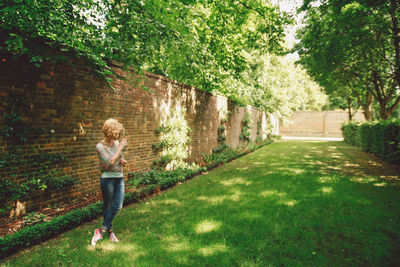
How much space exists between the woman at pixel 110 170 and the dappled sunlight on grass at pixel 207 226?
1290 mm

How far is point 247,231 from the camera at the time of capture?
12.1 feet

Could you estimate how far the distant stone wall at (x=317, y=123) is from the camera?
37188 mm

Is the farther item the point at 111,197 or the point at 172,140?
the point at 172,140

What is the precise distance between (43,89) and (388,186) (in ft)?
29.5

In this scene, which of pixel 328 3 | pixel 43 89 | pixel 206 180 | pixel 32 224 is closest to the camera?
pixel 32 224

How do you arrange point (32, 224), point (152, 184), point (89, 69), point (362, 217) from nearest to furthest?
1. point (32, 224)
2. point (362, 217)
3. point (89, 69)
4. point (152, 184)

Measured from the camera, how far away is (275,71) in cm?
2639

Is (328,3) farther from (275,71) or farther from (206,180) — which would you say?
(275,71)

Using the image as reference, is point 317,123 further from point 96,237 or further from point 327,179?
point 96,237

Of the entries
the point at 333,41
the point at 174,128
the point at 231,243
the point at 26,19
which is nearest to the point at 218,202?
the point at 231,243

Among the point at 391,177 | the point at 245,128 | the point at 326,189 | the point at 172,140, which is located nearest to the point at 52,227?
the point at 172,140

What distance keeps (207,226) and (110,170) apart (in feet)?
6.20

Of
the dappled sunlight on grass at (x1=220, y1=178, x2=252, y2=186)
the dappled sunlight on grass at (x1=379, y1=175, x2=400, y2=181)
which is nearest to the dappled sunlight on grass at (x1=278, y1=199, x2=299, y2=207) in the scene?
the dappled sunlight on grass at (x1=220, y1=178, x2=252, y2=186)

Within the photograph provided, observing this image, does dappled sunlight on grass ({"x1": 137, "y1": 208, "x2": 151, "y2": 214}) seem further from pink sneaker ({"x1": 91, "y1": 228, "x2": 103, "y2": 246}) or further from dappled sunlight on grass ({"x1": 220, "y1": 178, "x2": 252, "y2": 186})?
dappled sunlight on grass ({"x1": 220, "y1": 178, "x2": 252, "y2": 186})
